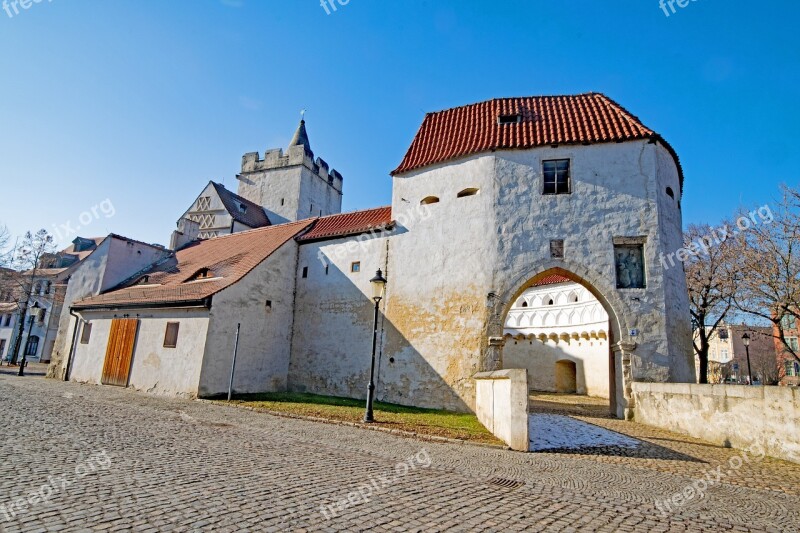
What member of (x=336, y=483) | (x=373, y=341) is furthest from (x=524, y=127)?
(x=336, y=483)

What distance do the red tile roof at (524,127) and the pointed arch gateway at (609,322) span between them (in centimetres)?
477

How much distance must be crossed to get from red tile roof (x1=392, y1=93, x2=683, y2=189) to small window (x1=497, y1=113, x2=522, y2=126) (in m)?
0.13

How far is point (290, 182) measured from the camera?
42.9 m

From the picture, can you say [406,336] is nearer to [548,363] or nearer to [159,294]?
[159,294]

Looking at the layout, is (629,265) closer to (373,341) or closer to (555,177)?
(555,177)

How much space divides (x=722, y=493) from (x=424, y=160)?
47.8 ft

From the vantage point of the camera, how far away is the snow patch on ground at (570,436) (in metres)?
9.27

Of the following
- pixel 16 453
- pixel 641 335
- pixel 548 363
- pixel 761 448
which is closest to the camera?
pixel 16 453

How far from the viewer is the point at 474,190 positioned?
1675 cm

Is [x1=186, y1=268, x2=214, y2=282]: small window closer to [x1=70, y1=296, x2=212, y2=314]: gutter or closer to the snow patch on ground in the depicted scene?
[x1=70, y1=296, x2=212, y2=314]: gutter

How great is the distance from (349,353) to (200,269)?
7554 mm

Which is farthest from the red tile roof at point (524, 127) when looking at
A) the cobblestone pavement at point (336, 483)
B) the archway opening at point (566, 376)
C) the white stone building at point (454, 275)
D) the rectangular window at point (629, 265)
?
the archway opening at point (566, 376)

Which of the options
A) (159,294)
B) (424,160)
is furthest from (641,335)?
(159,294)

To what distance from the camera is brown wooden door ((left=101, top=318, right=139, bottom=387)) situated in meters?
17.4
